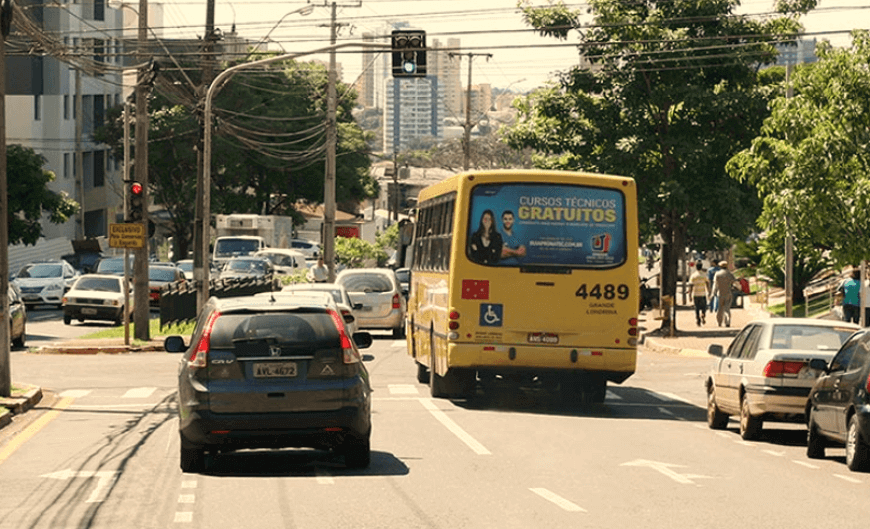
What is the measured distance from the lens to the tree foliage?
83.6 meters

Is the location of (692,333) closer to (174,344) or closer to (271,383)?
(174,344)

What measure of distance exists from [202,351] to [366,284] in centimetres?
2555

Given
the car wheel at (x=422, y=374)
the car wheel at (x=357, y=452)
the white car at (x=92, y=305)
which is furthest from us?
the white car at (x=92, y=305)

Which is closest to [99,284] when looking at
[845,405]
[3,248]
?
[3,248]

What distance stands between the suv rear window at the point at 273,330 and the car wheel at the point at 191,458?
0.96m

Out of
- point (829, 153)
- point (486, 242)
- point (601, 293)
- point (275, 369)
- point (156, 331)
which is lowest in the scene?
point (156, 331)

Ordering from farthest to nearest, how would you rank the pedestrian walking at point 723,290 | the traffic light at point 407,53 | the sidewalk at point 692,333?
the pedestrian walking at point 723,290
the sidewalk at point 692,333
the traffic light at point 407,53

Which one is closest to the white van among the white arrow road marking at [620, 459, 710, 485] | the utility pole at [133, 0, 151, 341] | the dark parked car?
the utility pole at [133, 0, 151, 341]

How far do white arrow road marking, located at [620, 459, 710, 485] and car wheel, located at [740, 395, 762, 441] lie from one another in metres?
2.89

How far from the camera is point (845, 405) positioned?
15.6 meters

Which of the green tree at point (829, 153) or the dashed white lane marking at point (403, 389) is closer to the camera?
the dashed white lane marking at point (403, 389)

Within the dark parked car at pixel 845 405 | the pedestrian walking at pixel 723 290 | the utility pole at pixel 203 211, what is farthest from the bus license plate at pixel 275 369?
the pedestrian walking at pixel 723 290

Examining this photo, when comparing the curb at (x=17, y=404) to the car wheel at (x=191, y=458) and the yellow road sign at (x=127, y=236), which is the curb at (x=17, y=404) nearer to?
the car wheel at (x=191, y=458)

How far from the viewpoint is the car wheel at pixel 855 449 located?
49.7ft
